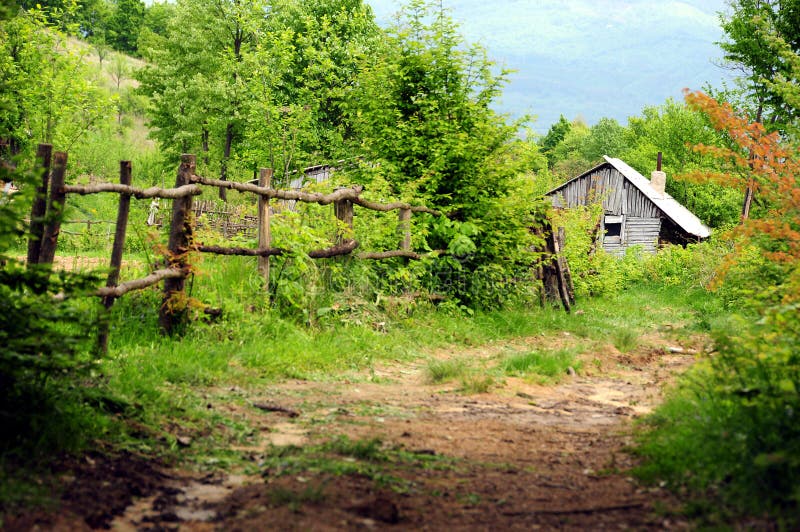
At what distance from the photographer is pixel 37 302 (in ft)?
14.7

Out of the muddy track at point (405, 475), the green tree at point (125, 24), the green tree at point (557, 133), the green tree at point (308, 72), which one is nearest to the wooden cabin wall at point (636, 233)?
the green tree at point (308, 72)

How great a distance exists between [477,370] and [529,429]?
235 centimetres

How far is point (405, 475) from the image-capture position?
459 centimetres

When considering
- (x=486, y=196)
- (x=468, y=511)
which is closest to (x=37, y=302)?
(x=468, y=511)

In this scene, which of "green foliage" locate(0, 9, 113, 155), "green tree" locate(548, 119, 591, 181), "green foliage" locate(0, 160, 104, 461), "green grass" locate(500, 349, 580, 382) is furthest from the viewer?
"green tree" locate(548, 119, 591, 181)

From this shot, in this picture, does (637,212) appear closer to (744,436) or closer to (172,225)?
(172,225)

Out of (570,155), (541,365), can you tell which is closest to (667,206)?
(541,365)

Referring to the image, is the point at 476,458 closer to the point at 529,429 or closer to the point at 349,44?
the point at 529,429

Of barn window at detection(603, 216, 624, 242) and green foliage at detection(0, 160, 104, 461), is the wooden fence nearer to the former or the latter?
green foliage at detection(0, 160, 104, 461)

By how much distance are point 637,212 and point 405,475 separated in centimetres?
3721

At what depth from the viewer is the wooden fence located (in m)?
6.82

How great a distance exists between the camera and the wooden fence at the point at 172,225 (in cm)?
682

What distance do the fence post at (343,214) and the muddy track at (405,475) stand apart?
11.4 feet

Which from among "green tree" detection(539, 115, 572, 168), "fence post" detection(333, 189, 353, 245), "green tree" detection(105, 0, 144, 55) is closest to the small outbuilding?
"fence post" detection(333, 189, 353, 245)
